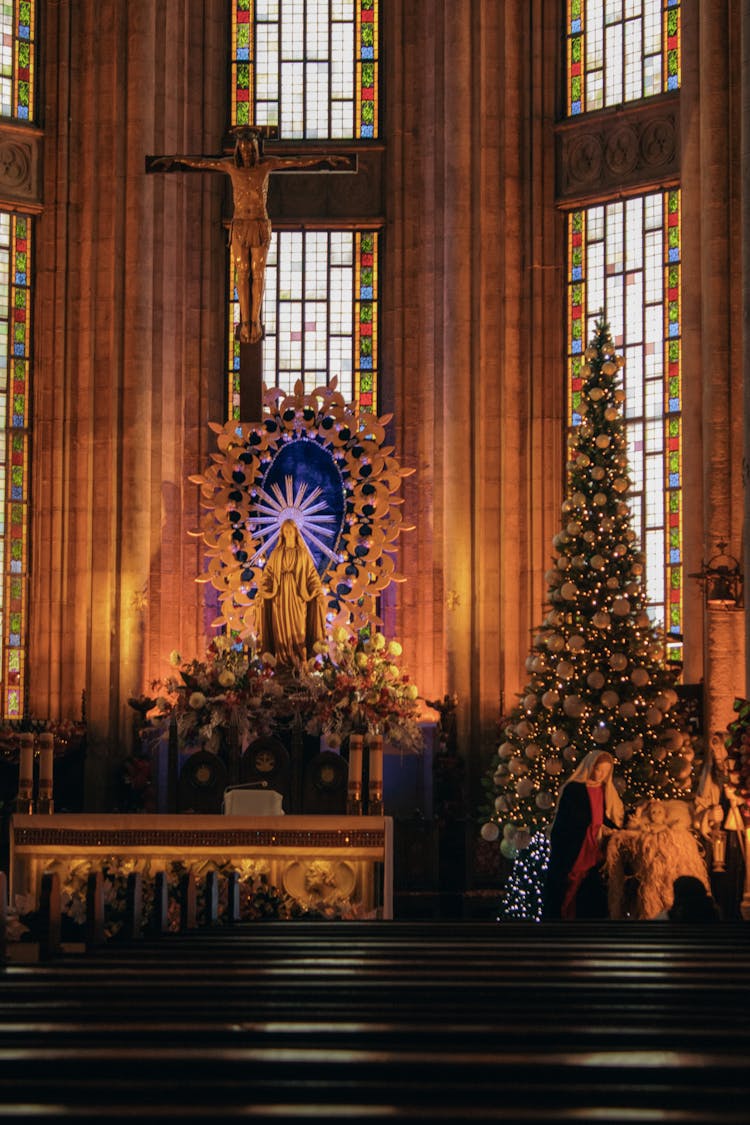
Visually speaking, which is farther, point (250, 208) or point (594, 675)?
point (250, 208)

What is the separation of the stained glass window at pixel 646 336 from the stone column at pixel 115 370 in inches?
155

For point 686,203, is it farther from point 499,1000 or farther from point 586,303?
Answer: point 499,1000

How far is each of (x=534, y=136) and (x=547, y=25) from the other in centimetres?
120

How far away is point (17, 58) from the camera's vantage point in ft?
66.7

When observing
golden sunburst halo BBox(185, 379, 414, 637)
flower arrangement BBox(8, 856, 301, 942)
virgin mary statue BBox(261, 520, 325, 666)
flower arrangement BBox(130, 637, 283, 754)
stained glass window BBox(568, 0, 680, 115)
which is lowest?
flower arrangement BBox(8, 856, 301, 942)

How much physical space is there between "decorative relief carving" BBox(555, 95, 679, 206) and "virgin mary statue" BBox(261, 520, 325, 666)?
496cm

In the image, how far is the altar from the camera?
11547mm

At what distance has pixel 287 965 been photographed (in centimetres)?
450

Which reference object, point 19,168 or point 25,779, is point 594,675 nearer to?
point 25,779

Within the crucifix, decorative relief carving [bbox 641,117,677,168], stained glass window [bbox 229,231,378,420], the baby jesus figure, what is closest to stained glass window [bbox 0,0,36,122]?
stained glass window [bbox 229,231,378,420]

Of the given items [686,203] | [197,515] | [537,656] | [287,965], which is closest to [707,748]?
[537,656]

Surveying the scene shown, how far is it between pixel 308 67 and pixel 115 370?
413 cm

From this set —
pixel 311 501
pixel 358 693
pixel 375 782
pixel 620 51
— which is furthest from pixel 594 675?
pixel 620 51

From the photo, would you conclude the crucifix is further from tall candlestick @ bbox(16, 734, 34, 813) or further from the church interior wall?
tall candlestick @ bbox(16, 734, 34, 813)
